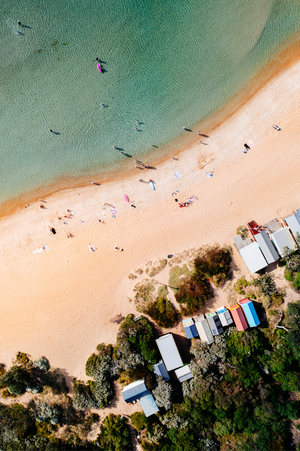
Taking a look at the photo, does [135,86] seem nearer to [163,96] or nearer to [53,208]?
[163,96]

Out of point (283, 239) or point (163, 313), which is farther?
point (163, 313)

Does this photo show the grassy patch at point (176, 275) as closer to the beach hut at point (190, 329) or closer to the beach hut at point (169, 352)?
the beach hut at point (190, 329)

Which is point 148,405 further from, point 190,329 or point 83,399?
point 190,329

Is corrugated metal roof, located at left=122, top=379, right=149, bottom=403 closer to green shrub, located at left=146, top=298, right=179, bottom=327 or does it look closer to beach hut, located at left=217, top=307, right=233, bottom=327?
green shrub, located at left=146, top=298, right=179, bottom=327

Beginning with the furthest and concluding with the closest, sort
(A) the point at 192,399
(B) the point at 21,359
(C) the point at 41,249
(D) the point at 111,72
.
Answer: (D) the point at 111,72
(C) the point at 41,249
(B) the point at 21,359
(A) the point at 192,399

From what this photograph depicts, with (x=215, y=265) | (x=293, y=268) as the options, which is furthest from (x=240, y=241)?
(x=293, y=268)

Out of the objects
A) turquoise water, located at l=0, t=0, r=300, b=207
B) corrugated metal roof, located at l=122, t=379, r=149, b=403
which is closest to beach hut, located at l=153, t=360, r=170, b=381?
corrugated metal roof, located at l=122, t=379, r=149, b=403

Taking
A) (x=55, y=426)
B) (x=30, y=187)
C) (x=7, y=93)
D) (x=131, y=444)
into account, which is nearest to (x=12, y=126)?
(x=7, y=93)

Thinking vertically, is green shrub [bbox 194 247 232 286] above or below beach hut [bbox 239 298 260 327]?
above
